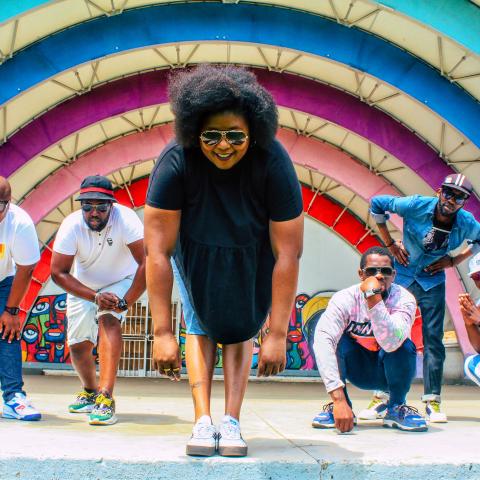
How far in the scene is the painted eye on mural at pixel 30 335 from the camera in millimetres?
22172

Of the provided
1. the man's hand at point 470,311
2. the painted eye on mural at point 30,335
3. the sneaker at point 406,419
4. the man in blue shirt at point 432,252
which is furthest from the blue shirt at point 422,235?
the painted eye on mural at point 30,335

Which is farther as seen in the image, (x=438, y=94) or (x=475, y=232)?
(x=438, y=94)

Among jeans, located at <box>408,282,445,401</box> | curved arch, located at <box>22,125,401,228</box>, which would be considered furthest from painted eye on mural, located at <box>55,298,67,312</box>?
jeans, located at <box>408,282,445,401</box>

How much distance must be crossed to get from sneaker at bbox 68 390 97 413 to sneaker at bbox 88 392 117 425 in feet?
2.95

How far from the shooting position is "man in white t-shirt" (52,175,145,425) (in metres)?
5.81

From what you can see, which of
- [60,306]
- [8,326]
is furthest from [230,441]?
[60,306]

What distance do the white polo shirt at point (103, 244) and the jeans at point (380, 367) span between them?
77.0 inches

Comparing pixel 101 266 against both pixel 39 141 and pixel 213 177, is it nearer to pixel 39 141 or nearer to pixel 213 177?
pixel 213 177

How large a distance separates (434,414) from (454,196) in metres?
1.87

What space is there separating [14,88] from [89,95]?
112 inches

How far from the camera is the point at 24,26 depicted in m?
13.6

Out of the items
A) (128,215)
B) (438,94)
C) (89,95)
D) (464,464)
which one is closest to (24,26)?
(89,95)

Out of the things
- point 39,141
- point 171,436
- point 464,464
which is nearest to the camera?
point 464,464

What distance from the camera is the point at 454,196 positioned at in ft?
20.8
